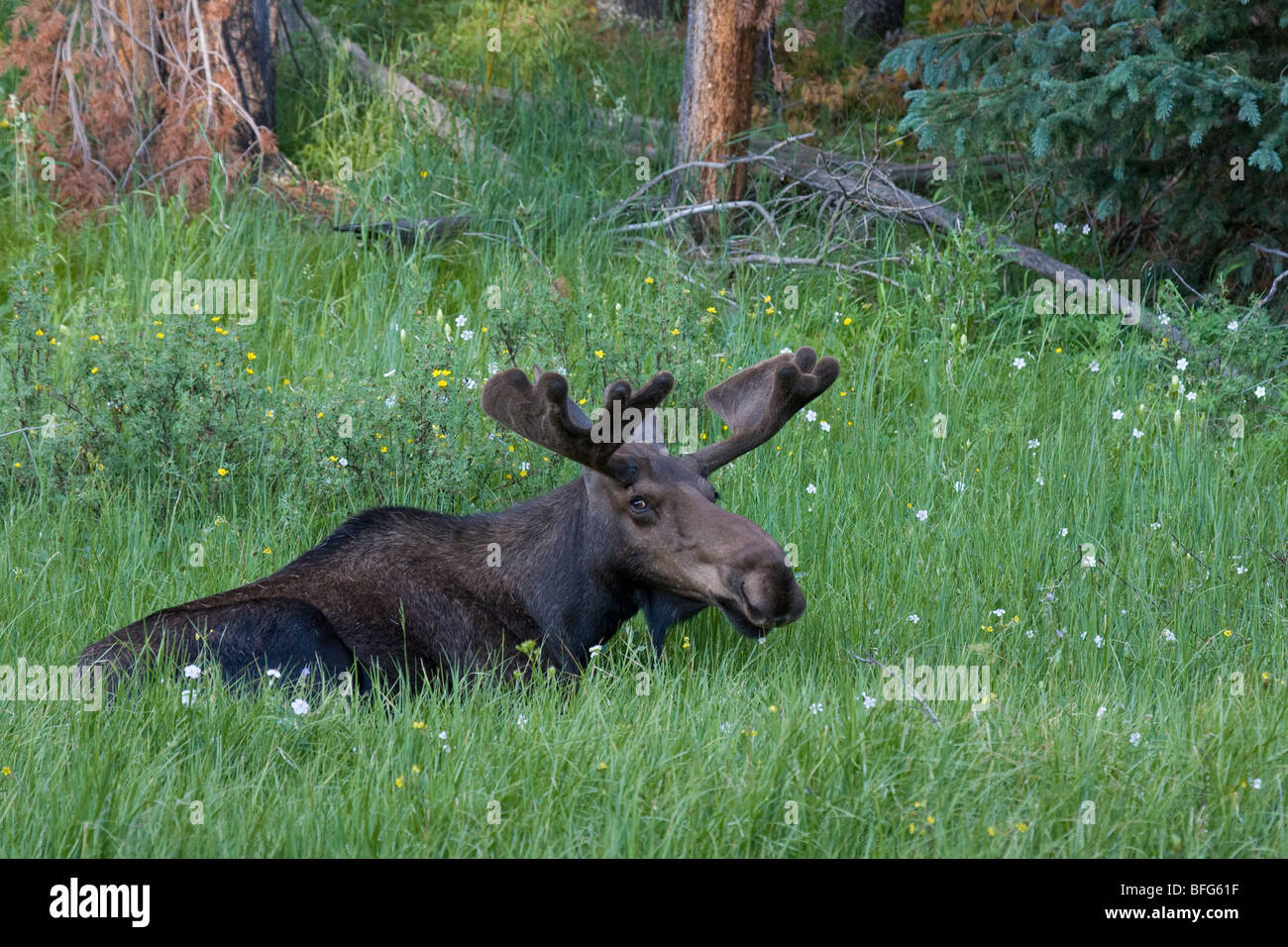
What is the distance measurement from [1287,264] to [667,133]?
4.55 m

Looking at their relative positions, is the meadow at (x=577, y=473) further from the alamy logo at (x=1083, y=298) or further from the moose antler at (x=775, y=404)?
the moose antler at (x=775, y=404)

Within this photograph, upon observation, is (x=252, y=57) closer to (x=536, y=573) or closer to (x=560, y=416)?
(x=536, y=573)

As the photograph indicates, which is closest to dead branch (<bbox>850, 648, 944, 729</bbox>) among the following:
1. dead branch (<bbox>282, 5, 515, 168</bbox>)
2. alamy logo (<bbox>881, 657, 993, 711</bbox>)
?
alamy logo (<bbox>881, 657, 993, 711</bbox>)

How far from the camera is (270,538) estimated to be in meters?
6.63

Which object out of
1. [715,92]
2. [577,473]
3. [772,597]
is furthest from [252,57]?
[772,597]

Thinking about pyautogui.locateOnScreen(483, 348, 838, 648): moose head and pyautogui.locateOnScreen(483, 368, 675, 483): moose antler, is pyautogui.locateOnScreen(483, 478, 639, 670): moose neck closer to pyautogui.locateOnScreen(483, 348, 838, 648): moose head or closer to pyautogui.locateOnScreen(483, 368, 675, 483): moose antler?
pyautogui.locateOnScreen(483, 348, 838, 648): moose head

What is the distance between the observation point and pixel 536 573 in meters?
5.68

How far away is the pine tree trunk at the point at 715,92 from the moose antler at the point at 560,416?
4.78 metres

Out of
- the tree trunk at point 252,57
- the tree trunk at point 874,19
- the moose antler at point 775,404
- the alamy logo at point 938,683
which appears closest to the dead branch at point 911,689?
the alamy logo at point 938,683

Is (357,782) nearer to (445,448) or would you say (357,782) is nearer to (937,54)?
(445,448)
